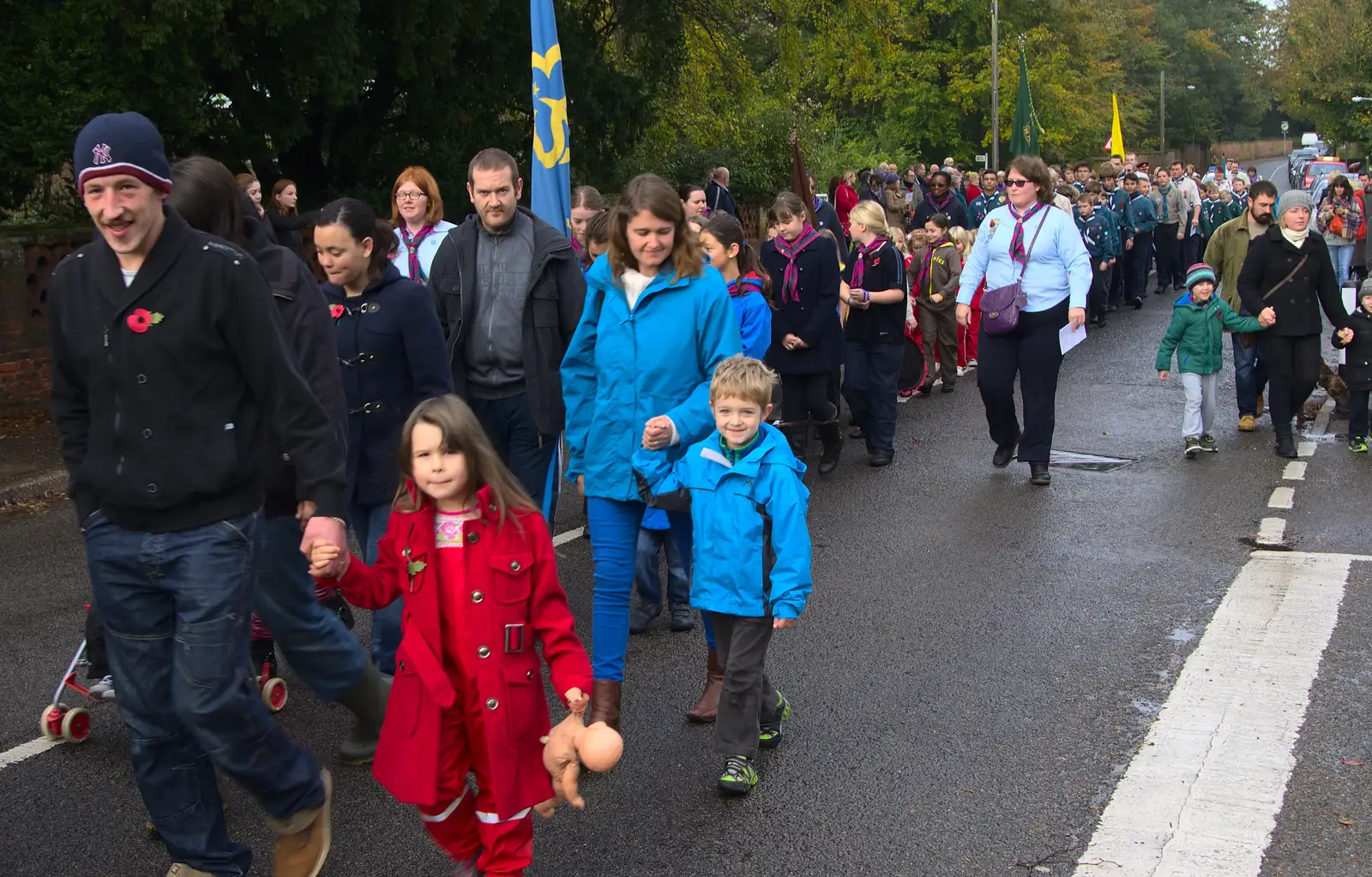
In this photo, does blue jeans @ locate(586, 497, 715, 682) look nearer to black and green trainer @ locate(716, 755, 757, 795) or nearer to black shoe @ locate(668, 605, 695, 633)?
black and green trainer @ locate(716, 755, 757, 795)

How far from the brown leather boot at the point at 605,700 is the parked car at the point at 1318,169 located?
3503 cm

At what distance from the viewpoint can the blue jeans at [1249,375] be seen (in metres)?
11.5

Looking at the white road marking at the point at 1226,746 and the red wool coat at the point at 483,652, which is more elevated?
the red wool coat at the point at 483,652

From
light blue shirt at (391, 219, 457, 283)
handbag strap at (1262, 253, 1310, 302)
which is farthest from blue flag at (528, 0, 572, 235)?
handbag strap at (1262, 253, 1310, 302)

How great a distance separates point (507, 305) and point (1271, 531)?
15.0ft

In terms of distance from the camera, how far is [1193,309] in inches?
431

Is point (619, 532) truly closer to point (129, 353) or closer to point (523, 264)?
point (523, 264)

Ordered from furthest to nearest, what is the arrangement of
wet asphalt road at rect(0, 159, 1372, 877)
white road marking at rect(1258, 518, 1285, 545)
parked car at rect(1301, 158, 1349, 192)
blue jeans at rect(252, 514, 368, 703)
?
parked car at rect(1301, 158, 1349, 192) < white road marking at rect(1258, 518, 1285, 545) < blue jeans at rect(252, 514, 368, 703) < wet asphalt road at rect(0, 159, 1372, 877)

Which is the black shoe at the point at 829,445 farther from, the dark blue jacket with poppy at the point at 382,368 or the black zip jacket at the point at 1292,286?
the dark blue jacket with poppy at the point at 382,368

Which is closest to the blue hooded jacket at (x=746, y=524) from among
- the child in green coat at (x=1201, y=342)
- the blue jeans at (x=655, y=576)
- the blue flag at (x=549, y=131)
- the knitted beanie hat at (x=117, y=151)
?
the blue jeans at (x=655, y=576)

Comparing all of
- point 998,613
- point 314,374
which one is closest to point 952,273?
point 998,613

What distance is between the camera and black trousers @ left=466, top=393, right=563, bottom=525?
6273 mm

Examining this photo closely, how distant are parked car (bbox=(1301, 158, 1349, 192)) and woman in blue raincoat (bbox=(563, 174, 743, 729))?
34.6 m

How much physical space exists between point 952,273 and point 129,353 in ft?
35.0
